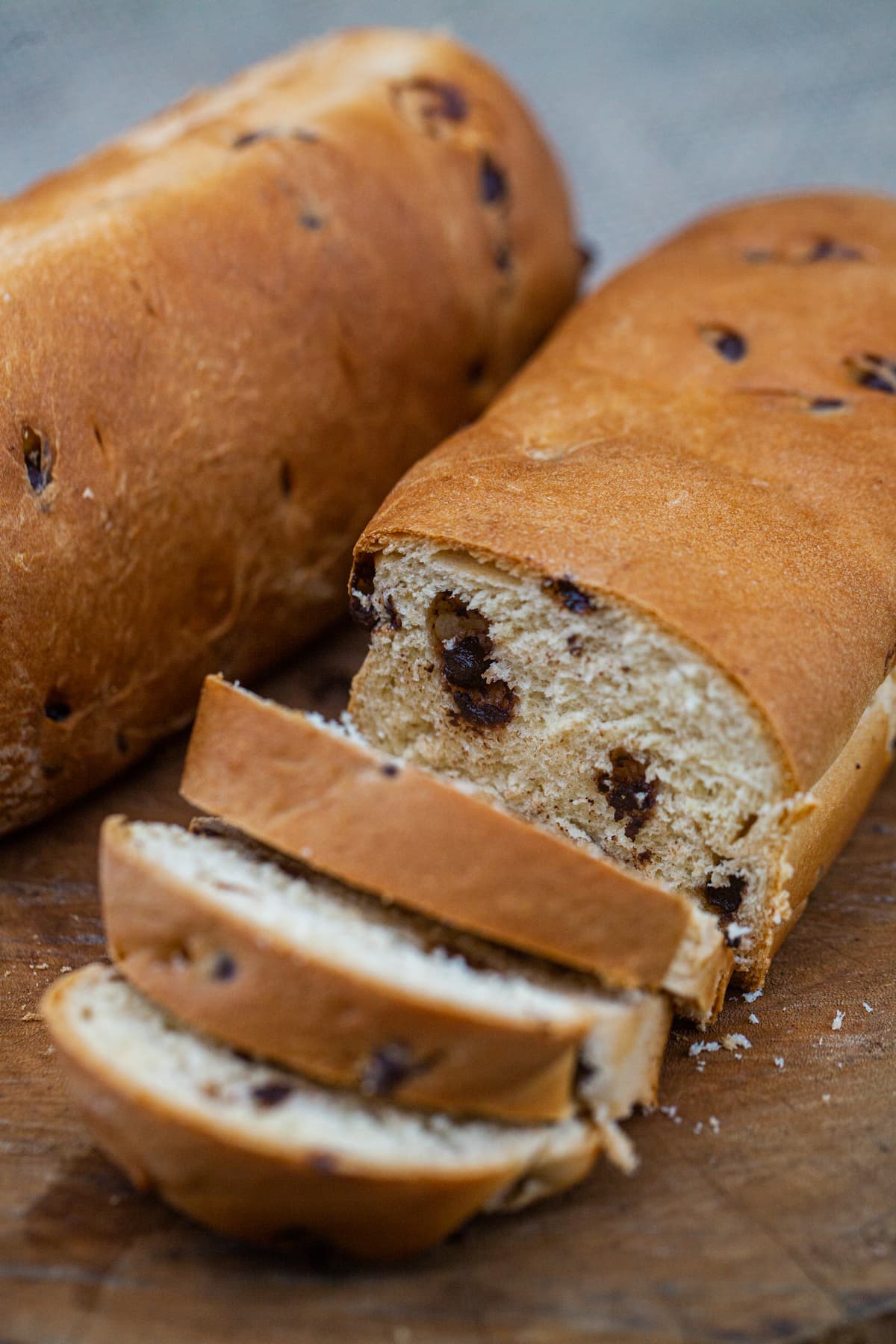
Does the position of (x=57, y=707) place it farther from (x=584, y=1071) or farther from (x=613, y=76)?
(x=613, y=76)

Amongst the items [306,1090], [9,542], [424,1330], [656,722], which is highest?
[9,542]

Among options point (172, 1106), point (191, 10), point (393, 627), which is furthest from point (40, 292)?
point (191, 10)

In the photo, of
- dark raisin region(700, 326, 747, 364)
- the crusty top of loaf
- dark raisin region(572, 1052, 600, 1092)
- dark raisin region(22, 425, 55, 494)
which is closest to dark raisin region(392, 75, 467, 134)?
the crusty top of loaf

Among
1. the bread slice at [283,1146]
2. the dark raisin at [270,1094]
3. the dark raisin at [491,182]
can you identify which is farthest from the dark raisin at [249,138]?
the dark raisin at [270,1094]

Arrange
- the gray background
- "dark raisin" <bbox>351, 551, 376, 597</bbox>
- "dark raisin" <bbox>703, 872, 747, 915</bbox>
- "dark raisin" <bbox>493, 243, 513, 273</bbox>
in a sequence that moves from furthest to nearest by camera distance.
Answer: the gray background, "dark raisin" <bbox>493, 243, 513, 273</bbox>, "dark raisin" <bbox>351, 551, 376, 597</bbox>, "dark raisin" <bbox>703, 872, 747, 915</bbox>

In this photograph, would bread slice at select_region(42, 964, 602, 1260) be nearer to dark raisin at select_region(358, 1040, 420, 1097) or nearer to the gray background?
dark raisin at select_region(358, 1040, 420, 1097)

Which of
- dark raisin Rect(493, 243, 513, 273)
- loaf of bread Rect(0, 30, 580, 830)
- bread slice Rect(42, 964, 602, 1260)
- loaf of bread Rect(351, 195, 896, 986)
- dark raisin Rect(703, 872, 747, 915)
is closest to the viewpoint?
bread slice Rect(42, 964, 602, 1260)

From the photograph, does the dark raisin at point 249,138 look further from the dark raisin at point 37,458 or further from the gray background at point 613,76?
the gray background at point 613,76

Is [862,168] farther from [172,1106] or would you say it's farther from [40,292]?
[172,1106]
